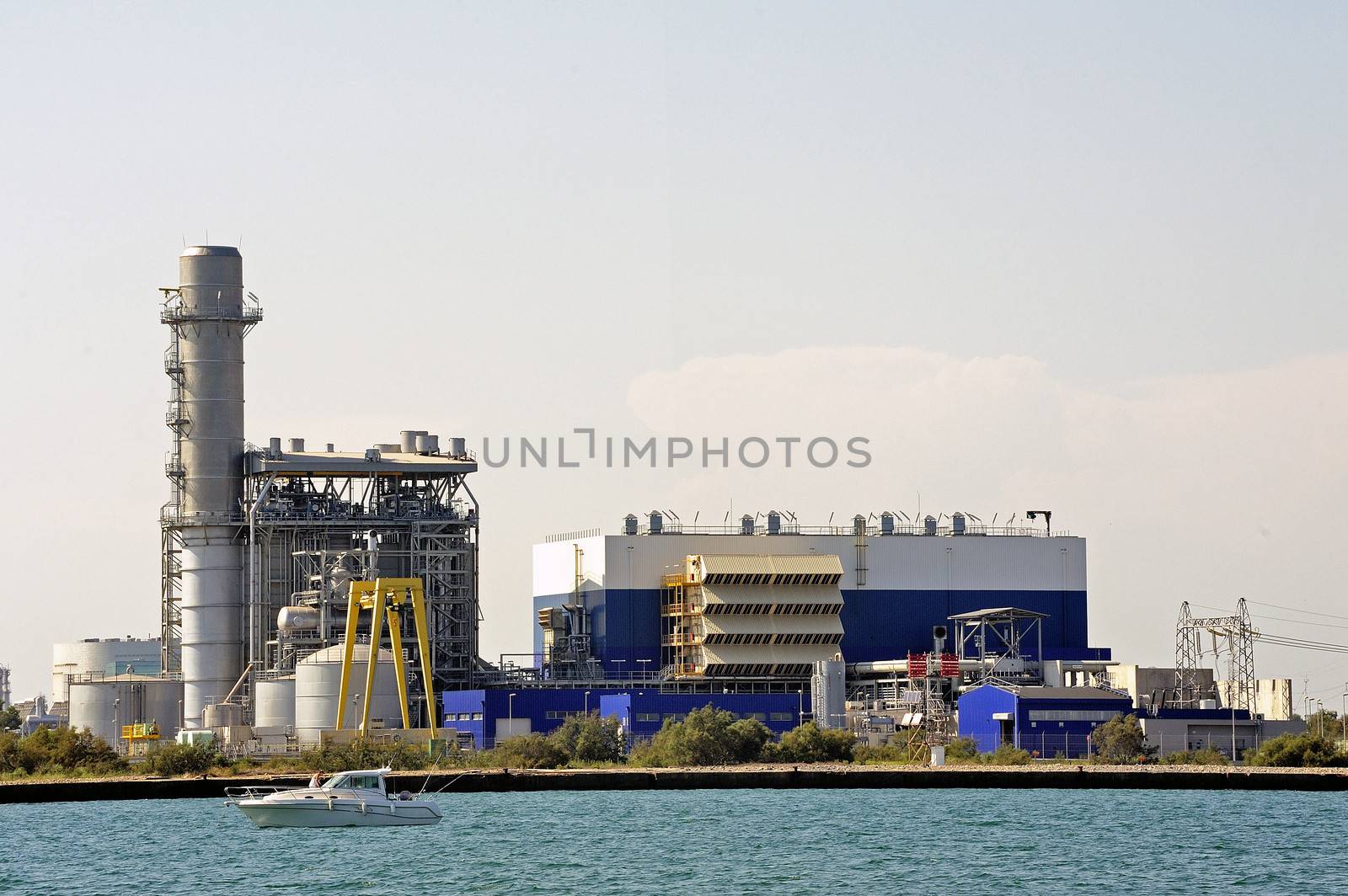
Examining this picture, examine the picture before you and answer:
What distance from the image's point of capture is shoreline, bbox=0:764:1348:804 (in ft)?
331

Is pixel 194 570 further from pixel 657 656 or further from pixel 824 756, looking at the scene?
pixel 824 756

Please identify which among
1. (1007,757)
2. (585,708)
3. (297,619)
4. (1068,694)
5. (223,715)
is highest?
(297,619)

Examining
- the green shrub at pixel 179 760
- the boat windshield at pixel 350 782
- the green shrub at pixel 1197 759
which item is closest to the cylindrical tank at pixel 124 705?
the green shrub at pixel 179 760

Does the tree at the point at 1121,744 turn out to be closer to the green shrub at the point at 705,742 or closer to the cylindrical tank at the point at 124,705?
the green shrub at the point at 705,742

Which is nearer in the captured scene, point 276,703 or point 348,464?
point 276,703

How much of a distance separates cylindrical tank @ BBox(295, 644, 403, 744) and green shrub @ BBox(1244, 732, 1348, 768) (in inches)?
1663

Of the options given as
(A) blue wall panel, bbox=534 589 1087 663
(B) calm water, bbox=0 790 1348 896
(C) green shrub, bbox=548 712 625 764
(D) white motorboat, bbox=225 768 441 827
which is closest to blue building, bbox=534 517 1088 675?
Result: (A) blue wall panel, bbox=534 589 1087 663

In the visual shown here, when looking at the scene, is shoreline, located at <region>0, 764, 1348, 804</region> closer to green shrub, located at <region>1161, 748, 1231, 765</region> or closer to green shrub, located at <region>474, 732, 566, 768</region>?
green shrub, located at <region>474, 732, 566, 768</region>

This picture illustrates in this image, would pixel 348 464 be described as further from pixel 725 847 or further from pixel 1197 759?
pixel 725 847

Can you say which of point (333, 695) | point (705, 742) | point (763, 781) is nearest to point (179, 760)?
point (333, 695)

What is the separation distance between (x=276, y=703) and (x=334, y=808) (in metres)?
33.2

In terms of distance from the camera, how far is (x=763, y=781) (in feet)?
347

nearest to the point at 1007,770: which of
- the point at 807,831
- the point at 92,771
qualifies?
the point at 807,831

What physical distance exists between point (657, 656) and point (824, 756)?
1852 centimetres
